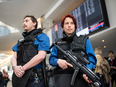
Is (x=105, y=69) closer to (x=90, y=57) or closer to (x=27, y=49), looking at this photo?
(x=90, y=57)

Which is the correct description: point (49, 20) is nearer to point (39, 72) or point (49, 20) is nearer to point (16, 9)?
point (16, 9)

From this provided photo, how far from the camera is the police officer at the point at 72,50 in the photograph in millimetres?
1047

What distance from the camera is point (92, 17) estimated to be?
3.02 meters

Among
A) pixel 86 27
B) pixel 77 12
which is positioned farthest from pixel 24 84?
pixel 77 12

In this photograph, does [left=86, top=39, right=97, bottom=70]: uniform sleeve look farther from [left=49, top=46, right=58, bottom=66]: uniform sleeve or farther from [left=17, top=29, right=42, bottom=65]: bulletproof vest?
[left=17, top=29, right=42, bottom=65]: bulletproof vest

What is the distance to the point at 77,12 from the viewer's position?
143 inches

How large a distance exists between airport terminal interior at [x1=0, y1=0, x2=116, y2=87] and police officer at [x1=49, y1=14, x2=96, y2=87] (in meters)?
0.26

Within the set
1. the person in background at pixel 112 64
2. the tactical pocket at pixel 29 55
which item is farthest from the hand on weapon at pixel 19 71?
the person in background at pixel 112 64

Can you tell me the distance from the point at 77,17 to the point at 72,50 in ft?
8.69

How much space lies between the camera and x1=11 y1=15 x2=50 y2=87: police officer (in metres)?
1.18

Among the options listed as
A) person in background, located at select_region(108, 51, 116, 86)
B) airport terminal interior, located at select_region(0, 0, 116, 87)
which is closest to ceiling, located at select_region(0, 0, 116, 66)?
airport terminal interior, located at select_region(0, 0, 116, 87)

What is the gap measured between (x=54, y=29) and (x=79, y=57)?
373cm

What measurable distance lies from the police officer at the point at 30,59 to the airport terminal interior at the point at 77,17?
211 millimetres

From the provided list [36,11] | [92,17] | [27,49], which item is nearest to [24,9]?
[36,11]
